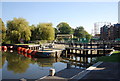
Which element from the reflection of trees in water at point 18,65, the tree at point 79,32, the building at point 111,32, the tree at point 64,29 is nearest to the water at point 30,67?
the reflection of trees in water at point 18,65

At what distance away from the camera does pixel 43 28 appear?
2494 inches

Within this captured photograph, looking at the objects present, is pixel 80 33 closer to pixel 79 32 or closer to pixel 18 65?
pixel 79 32

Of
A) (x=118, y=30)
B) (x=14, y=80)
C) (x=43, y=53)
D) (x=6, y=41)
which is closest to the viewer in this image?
(x=14, y=80)

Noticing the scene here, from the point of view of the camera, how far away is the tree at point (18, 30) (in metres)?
57.2

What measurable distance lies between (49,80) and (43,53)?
21.2m

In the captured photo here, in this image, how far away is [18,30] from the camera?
58.5 meters

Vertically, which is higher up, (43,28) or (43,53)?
(43,28)

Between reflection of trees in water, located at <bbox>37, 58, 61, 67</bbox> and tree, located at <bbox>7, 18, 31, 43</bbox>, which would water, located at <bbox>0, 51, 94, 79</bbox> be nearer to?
reflection of trees in water, located at <bbox>37, 58, 61, 67</bbox>

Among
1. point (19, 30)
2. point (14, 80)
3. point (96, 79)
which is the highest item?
point (19, 30)

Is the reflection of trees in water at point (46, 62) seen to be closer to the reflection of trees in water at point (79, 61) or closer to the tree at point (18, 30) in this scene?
the reflection of trees in water at point (79, 61)

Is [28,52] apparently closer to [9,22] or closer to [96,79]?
[9,22]

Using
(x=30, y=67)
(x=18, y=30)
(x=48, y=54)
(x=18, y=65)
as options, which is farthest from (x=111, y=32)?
(x=30, y=67)

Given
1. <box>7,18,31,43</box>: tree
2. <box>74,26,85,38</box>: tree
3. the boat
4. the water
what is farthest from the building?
the water

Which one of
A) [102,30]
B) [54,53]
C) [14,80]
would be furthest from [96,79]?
[102,30]
